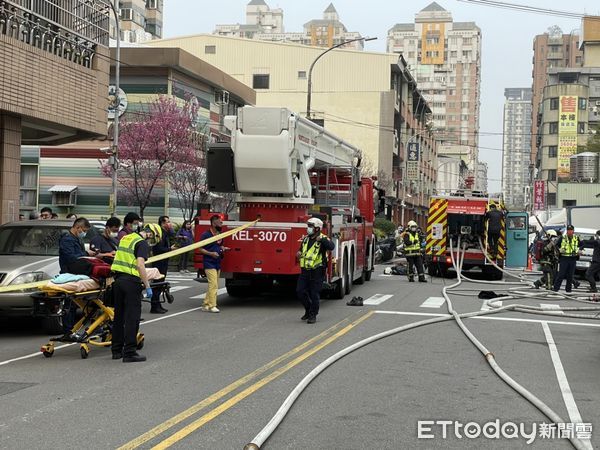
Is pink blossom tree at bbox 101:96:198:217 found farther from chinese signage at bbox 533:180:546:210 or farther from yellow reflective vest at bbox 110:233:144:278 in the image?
chinese signage at bbox 533:180:546:210

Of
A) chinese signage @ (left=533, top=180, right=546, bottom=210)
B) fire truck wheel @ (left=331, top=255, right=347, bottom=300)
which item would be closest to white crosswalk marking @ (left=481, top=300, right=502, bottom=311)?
fire truck wheel @ (left=331, top=255, right=347, bottom=300)

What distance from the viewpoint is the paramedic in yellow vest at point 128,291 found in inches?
387

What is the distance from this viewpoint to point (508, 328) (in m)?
13.8

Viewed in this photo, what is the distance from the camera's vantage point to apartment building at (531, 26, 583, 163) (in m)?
158

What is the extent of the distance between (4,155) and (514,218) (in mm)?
17333

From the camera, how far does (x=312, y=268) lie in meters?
13.8

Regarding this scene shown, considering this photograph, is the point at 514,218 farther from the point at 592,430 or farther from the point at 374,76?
the point at 374,76

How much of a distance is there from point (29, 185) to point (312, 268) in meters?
30.1

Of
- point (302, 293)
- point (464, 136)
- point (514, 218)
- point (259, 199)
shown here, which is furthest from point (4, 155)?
point (464, 136)

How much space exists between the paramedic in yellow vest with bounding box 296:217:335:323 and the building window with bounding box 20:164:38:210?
96.0 feet

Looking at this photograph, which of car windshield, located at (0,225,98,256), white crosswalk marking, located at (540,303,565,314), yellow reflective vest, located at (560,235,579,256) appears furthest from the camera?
yellow reflective vest, located at (560,235,579,256)

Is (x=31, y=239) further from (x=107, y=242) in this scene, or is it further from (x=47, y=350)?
(x=47, y=350)

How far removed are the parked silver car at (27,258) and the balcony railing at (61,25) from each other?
6.33 meters

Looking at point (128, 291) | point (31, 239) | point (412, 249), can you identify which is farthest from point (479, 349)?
point (412, 249)
